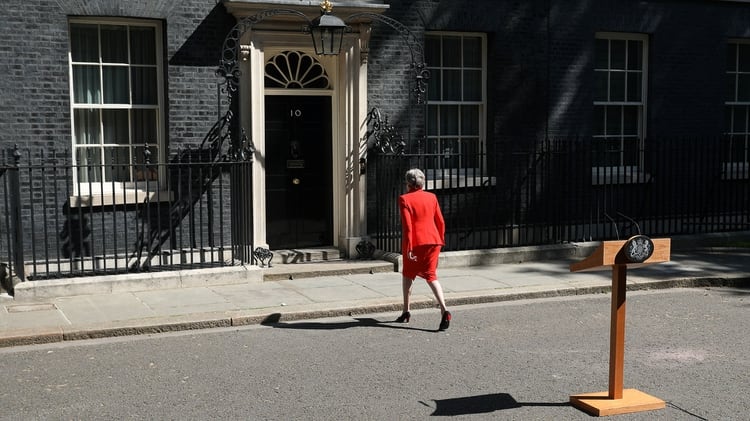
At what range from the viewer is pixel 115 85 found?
37.4 feet

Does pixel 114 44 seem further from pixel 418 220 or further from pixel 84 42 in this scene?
pixel 418 220

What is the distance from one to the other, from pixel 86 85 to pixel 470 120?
19.4 ft

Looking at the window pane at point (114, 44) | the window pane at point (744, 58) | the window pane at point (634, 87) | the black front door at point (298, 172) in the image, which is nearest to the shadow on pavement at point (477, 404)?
the black front door at point (298, 172)

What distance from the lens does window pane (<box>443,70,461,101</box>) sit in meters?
13.6

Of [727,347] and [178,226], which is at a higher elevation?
[178,226]

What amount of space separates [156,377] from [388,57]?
7178 mm

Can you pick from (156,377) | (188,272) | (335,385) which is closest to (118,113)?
(188,272)

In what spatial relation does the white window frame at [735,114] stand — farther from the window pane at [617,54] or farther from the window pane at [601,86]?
the window pane at [601,86]

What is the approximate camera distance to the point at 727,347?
7.86m

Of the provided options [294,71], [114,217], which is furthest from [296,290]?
[294,71]

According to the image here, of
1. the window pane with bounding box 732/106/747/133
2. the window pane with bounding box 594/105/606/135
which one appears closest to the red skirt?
the window pane with bounding box 594/105/606/135

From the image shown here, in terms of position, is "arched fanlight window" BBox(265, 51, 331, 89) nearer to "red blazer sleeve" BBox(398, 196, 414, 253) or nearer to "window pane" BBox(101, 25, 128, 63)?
"window pane" BBox(101, 25, 128, 63)

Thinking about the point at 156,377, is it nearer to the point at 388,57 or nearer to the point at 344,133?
the point at 344,133

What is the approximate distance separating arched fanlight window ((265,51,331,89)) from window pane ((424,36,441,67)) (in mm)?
1796
